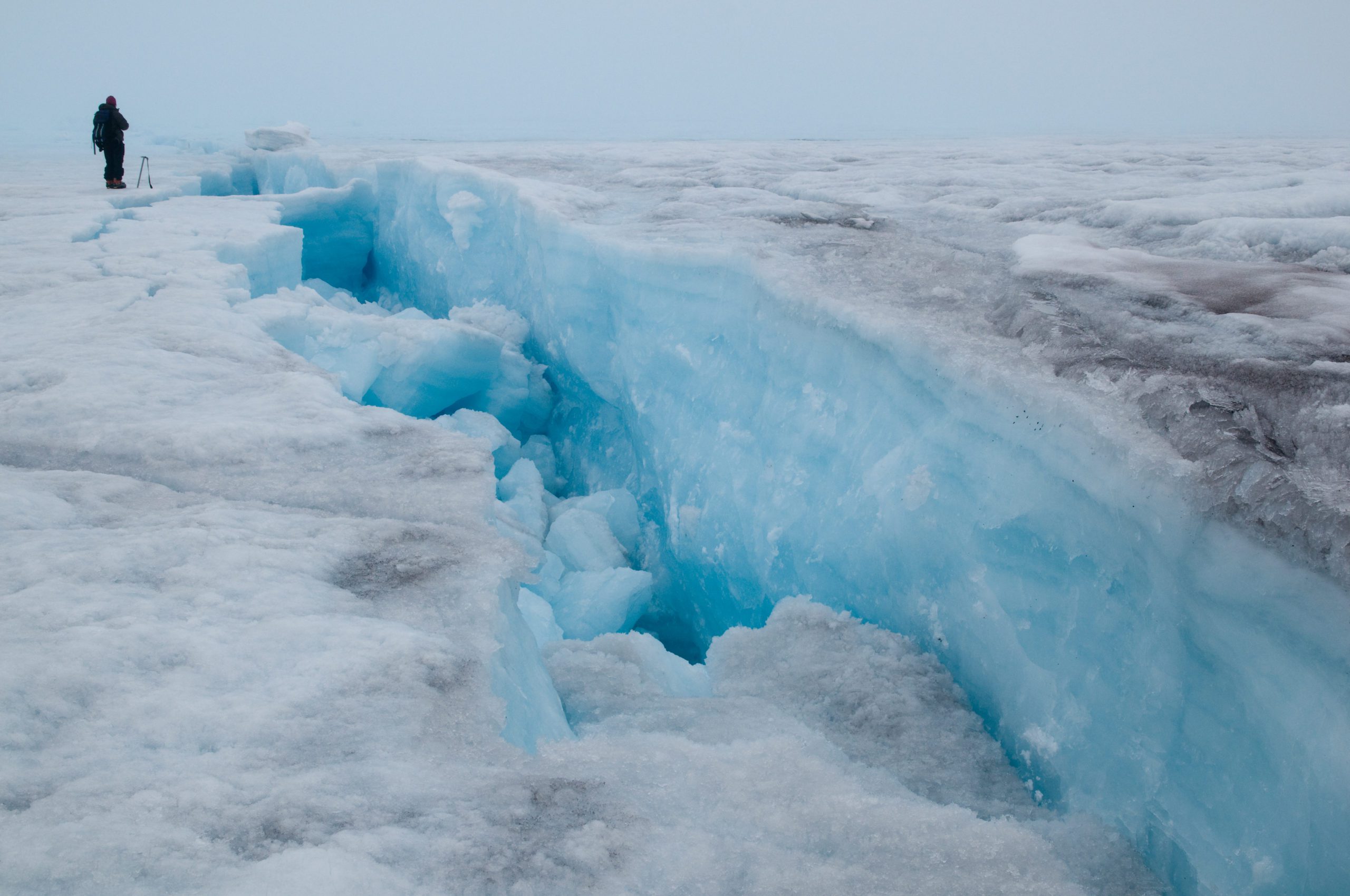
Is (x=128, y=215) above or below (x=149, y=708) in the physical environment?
above

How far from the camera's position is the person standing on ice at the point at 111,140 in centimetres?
796

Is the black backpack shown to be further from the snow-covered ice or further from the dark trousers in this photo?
the snow-covered ice

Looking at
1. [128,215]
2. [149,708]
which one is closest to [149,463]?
[149,708]

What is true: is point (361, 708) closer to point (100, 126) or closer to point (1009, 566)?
point (1009, 566)

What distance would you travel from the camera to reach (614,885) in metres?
1.21

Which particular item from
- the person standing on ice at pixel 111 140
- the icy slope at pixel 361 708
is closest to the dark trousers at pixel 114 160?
the person standing on ice at pixel 111 140

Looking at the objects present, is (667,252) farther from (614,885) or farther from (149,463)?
(614,885)

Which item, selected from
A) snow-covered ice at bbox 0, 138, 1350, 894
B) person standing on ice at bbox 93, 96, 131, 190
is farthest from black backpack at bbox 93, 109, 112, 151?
snow-covered ice at bbox 0, 138, 1350, 894

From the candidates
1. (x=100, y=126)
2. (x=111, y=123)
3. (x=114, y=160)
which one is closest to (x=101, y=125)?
(x=100, y=126)

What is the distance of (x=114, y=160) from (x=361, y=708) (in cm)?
918

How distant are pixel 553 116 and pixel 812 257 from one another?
172 feet

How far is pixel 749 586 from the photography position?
326cm

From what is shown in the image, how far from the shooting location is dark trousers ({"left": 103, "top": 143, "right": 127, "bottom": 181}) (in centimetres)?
800

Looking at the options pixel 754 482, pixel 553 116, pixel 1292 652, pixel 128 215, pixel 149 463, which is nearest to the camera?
pixel 1292 652
